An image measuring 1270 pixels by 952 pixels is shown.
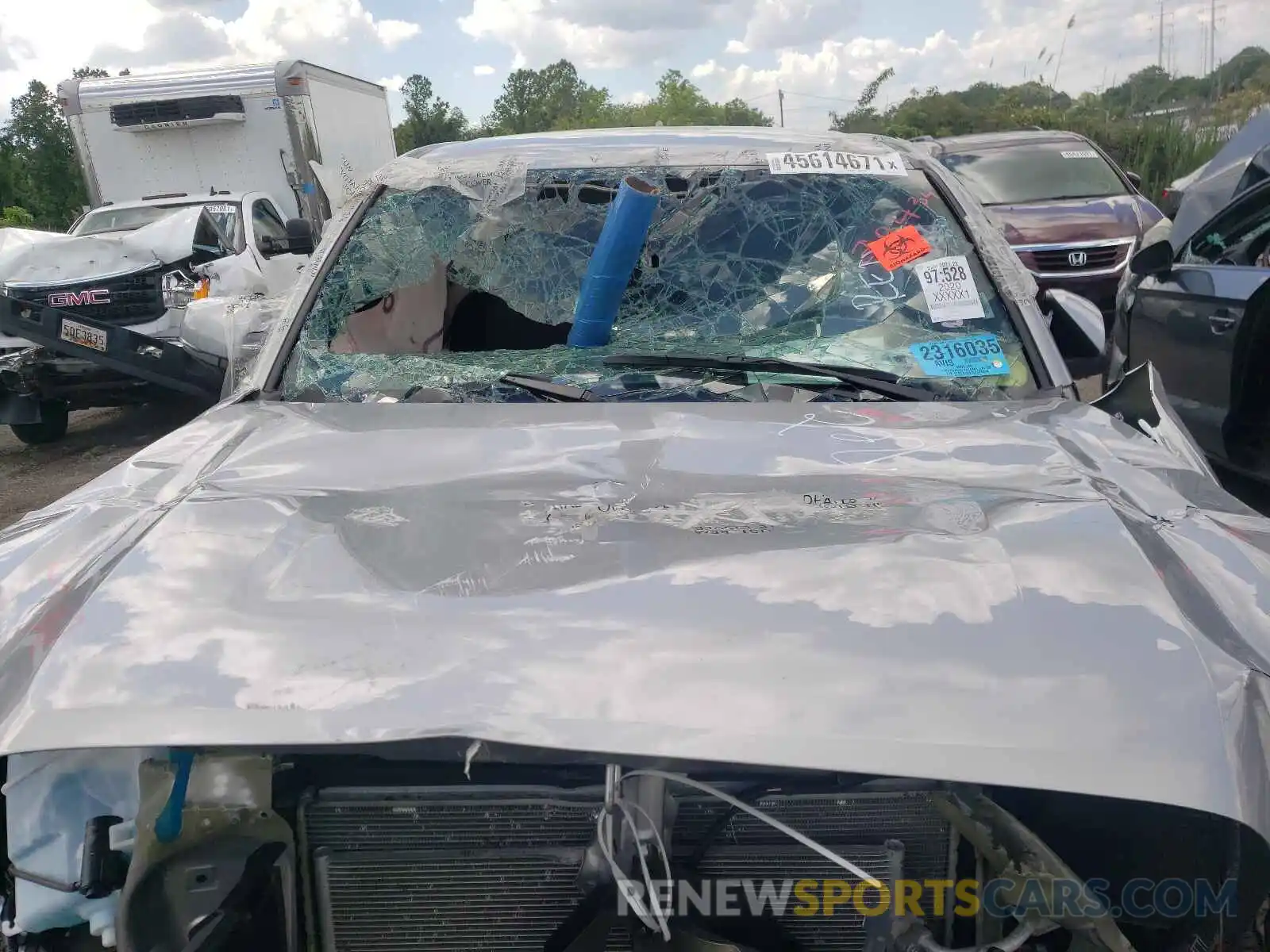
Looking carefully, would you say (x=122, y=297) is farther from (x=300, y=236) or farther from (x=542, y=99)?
(x=542, y=99)

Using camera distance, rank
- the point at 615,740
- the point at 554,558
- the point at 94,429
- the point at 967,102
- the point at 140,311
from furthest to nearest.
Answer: the point at 967,102 < the point at 94,429 < the point at 140,311 < the point at 554,558 < the point at 615,740

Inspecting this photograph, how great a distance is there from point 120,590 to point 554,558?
65cm

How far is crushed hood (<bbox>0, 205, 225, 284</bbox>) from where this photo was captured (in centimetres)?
645

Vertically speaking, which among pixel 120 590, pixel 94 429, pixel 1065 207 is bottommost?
pixel 94 429

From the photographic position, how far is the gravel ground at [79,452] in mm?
6070

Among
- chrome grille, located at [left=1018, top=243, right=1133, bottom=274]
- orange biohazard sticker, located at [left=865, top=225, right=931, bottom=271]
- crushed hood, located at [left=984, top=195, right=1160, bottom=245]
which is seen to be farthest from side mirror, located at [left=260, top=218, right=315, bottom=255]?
chrome grille, located at [left=1018, top=243, right=1133, bottom=274]

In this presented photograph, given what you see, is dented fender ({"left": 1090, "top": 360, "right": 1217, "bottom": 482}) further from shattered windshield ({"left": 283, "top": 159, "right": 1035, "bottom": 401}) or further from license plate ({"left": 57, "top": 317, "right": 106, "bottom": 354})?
license plate ({"left": 57, "top": 317, "right": 106, "bottom": 354})

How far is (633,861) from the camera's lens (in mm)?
1361

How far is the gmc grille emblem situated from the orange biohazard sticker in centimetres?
565

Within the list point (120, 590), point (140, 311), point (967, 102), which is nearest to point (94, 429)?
point (140, 311)

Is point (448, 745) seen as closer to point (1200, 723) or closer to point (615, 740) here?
point (615, 740)

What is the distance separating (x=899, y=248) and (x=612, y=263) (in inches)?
30.6

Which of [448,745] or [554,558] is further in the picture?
[554,558]

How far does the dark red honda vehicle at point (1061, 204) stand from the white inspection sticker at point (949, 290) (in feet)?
17.2
